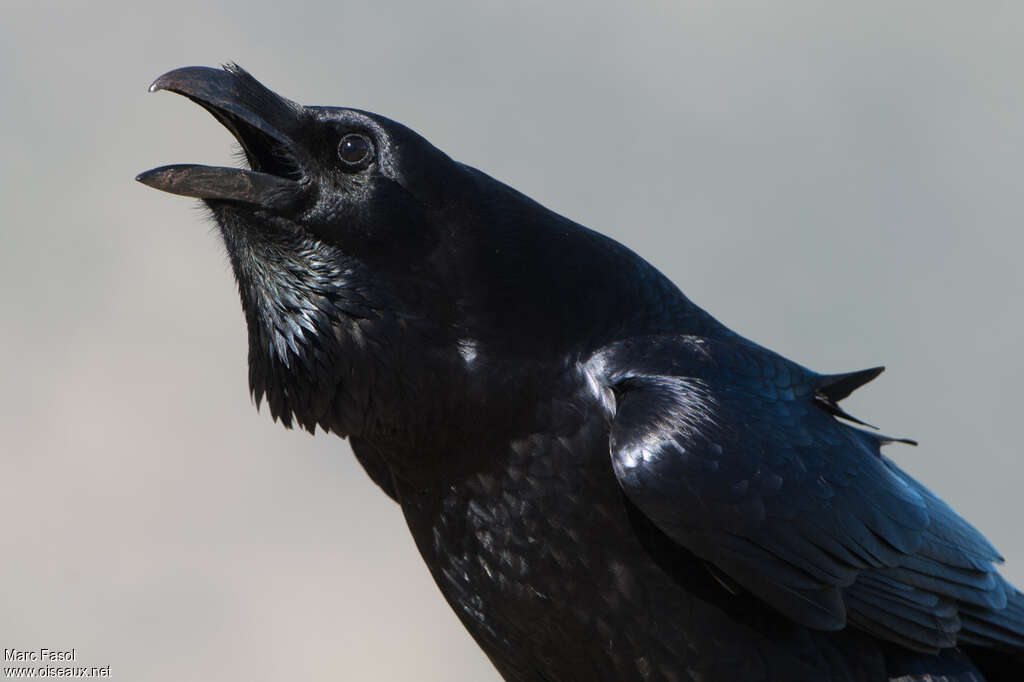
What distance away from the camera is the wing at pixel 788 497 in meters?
4.02

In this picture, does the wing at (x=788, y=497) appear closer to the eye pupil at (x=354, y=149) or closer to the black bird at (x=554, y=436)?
the black bird at (x=554, y=436)

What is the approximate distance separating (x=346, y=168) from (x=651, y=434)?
51.9 inches

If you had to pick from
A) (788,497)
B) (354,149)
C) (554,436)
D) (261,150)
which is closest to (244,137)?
Answer: (261,150)

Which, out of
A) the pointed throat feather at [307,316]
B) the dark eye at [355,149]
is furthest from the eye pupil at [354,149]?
Answer: the pointed throat feather at [307,316]

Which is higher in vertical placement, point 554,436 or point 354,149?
point 354,149

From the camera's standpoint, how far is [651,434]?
160 inches

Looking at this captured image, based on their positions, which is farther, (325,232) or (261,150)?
(261,150)

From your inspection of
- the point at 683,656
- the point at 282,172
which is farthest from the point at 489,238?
the point at 683,656

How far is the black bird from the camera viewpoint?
4.11 meters

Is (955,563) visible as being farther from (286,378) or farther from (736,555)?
(286,378)

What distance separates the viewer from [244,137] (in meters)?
4.45

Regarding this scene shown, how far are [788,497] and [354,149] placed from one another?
1.79 metres

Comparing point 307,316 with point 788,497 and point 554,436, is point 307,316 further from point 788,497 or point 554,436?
point 788,497

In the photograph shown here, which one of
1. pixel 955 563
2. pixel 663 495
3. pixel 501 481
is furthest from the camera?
pixel 955 563
